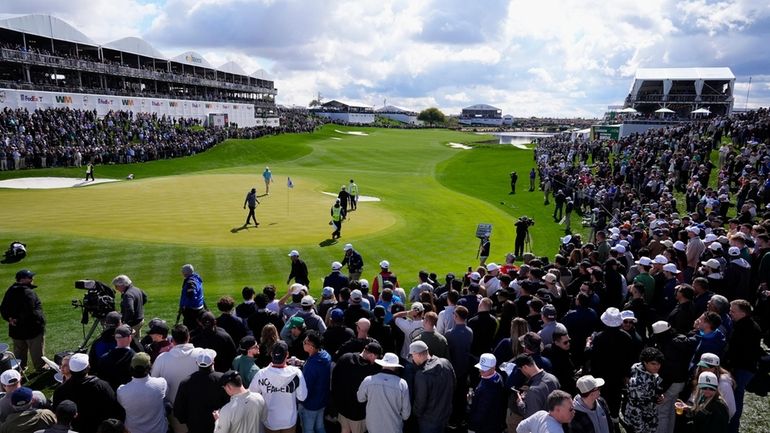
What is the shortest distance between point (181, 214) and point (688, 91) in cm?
8708

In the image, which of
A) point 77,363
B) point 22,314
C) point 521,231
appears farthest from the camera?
point 521,231

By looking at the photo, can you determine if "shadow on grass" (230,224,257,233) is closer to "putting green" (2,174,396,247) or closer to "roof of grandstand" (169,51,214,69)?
"putting green" (2,174,396,247)

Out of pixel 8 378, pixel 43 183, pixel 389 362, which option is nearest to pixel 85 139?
pixel 43 183

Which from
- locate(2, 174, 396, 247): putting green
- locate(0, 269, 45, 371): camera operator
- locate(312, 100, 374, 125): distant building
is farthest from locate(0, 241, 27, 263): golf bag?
locate(312, 100, 374, 125): distant building

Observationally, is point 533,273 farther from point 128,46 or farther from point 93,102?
point 128,46

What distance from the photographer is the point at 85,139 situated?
157ft

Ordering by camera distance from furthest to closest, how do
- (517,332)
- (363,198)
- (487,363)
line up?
(363,198)
(517,332)
(487,363)

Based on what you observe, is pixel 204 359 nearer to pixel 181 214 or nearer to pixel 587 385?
pixel 587 385

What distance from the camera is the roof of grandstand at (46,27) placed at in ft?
196

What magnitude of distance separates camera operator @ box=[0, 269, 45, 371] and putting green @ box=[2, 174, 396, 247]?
10276 millimetres

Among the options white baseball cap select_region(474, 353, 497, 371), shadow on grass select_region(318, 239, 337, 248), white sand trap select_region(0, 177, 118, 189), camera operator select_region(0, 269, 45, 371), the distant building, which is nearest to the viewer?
white baseball cap select_region(474, 353, 497, 371)

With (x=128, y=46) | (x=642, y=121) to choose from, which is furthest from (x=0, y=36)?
(x=642, y=121)

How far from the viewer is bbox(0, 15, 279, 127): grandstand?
56406 millimetres

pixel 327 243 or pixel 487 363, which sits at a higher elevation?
pixel 487 363
